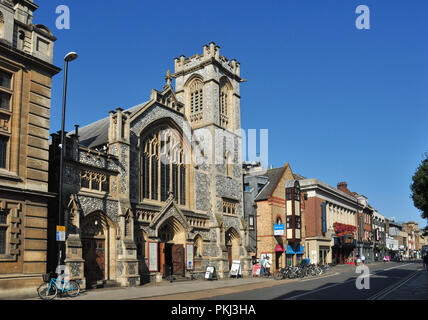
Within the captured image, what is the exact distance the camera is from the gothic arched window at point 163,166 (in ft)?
94.3

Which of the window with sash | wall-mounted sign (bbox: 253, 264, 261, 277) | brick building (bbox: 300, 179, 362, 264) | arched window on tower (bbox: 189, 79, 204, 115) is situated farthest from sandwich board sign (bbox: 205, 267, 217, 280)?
brick building (bbox: 300, 179, 362, 264)

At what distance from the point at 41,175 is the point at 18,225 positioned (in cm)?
249

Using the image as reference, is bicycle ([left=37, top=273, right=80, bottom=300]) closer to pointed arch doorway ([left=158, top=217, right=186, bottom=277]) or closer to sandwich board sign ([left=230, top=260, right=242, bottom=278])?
pointed arch doorway ([left=158, top=217, right=186, bottom=277])

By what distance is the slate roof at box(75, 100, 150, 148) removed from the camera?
28575 mm

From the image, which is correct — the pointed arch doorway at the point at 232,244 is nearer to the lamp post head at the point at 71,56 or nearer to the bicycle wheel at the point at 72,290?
the bicycle wheel at the point at 72,290

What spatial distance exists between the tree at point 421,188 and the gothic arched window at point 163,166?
1653cm

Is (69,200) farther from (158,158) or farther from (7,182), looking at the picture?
(158,158)

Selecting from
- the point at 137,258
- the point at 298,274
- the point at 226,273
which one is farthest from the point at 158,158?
the point at 298,274

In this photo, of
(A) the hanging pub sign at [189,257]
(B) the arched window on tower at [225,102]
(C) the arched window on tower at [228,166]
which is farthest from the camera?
(B) the arched window on tower at [225,102]

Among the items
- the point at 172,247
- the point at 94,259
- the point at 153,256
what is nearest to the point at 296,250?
the point at 172,247

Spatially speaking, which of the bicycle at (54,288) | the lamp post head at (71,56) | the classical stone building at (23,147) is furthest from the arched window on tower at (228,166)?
the lamp post head at (71,56)

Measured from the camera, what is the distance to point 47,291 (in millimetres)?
17891

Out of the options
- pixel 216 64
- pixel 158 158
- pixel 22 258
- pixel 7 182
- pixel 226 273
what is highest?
pixel 216 64

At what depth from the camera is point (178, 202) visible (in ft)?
102
